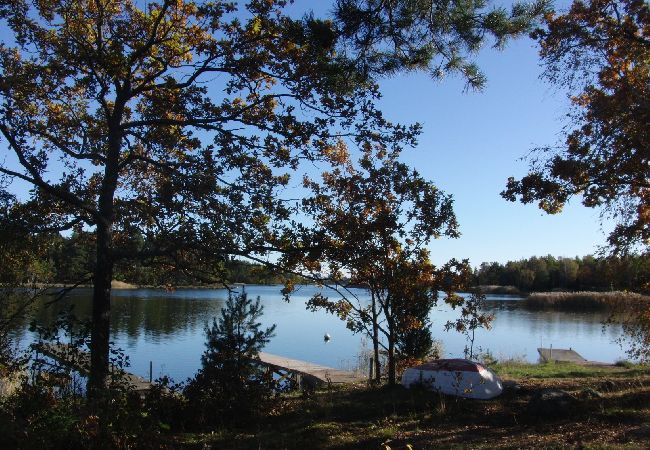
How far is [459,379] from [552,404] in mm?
1848

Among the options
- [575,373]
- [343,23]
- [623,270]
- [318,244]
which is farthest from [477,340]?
[343,23]

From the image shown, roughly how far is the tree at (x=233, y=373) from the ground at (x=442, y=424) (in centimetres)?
44

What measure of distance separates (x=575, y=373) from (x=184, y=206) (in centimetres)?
1265

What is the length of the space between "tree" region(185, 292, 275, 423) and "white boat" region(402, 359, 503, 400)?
9.43 feet

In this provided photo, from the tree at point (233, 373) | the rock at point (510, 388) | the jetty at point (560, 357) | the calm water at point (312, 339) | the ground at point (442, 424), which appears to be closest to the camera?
the ground at point (442, 424)

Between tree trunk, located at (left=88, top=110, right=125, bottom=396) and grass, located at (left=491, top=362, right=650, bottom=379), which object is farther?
grass, located at (left=491, top=362, right=650, bottom=379)

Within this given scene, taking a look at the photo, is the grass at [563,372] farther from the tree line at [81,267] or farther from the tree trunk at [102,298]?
the tree trunk at [102,298]

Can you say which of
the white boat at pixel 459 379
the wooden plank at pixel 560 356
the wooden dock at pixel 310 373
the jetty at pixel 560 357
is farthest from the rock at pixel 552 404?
the wooden plank at pixel 560 356

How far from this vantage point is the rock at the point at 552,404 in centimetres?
809

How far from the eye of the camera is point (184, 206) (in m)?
8.05

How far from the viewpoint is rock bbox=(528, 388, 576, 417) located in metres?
8.09

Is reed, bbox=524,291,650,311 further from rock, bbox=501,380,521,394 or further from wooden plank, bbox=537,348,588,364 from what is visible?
rock, bbox=501,380,521,394

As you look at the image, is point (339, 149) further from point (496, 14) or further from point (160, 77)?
point (496, 14)

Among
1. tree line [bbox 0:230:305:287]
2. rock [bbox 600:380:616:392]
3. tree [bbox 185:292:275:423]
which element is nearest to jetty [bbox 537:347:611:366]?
rock [bbox 600:380:616:392]
